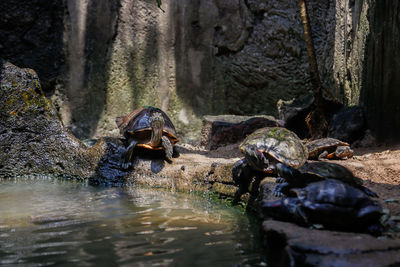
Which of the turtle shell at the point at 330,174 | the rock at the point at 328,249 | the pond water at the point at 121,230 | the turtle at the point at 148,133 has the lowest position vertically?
the pond water at the point at 121,230

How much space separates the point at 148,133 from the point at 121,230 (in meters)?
2.87

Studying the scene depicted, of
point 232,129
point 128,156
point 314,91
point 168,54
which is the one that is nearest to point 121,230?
point 128,156

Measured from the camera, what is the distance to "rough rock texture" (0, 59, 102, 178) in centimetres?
545

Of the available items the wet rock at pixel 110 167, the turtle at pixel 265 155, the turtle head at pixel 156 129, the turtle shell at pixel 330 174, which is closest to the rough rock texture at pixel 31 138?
the wet rock at pixel 110 167

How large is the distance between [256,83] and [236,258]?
304 inches

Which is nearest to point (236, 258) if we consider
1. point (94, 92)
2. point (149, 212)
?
point (149, 212)

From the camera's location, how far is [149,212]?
347 centimetres

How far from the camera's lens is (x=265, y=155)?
4.15 m

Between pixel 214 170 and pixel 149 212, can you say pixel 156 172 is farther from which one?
pixel 149 212

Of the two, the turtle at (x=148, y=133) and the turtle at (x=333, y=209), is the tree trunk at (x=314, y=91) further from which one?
the turtle at (x=333, y=209)

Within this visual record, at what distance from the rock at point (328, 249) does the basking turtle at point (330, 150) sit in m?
3.38

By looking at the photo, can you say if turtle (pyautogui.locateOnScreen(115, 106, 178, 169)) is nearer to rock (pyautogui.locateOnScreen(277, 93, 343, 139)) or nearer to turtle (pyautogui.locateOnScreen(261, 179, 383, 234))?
rock (pyautogui.locateOnScreen(277, 93, 343, 139))

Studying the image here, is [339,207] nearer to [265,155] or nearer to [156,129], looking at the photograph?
[265,155]

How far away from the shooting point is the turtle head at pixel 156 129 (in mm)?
5207
